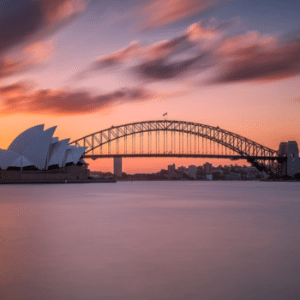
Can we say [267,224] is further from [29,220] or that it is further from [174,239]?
[29,220]

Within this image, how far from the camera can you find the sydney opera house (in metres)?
72.0

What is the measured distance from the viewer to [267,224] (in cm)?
1491

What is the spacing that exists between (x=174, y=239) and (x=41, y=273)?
4.57 meters

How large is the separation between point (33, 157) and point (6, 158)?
14.7ft

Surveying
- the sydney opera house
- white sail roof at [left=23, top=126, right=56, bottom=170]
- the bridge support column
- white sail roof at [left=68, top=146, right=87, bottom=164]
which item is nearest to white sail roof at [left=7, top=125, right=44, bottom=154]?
the sydney opera house

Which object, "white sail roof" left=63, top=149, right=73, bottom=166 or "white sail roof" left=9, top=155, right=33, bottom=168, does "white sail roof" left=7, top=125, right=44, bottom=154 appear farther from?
"white sail roof" left=63, top=149, right=73, bottom=166

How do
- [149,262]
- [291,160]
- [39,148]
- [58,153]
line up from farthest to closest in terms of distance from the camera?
[291,160]
[58,153]
[39,148]
[149,262]

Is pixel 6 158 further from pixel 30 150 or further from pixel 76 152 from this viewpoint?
pixel 76 152

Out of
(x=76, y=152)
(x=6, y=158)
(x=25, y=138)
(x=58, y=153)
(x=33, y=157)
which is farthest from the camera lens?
(x=76, y=152)

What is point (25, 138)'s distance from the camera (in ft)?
239

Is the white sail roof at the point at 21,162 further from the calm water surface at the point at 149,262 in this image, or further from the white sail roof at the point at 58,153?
the calm water surface at the point at 149,262

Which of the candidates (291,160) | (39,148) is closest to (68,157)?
(39,148)

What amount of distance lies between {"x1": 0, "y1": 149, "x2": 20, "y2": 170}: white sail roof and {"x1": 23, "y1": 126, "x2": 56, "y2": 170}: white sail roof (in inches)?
81.0

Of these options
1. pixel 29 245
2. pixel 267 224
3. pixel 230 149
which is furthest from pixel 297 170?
pixel 29 245
